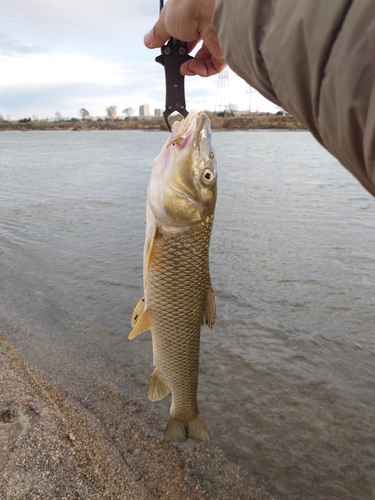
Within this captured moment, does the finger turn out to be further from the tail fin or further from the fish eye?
the tail fin

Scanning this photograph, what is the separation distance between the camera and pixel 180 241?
8.64ft

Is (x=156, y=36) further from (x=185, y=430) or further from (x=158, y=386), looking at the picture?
(x=185, y=430)

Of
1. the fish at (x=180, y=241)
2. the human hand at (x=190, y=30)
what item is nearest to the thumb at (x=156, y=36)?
the human hand at (x=190, y=30)

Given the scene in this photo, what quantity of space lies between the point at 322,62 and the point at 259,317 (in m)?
5.64

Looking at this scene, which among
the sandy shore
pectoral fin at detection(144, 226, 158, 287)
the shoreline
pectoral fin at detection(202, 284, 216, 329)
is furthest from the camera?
the shoreline

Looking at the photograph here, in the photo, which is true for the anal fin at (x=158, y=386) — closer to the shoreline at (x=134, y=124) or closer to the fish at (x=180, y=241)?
the fish at (x=180, y=241)

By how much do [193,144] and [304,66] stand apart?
154 cm

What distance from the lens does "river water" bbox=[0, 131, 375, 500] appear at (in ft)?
13.4

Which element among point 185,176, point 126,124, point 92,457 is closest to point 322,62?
point 185,176

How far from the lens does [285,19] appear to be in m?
1.00

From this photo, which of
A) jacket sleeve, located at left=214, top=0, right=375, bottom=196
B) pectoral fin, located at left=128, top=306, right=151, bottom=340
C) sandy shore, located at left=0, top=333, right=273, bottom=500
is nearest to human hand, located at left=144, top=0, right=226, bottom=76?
jacket sleeve, located at left=214, top=0, right=375, bottom=196

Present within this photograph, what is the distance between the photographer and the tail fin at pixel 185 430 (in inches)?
121

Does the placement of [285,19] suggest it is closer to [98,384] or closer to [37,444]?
[37,444]

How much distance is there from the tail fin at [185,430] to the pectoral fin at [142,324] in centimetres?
81
